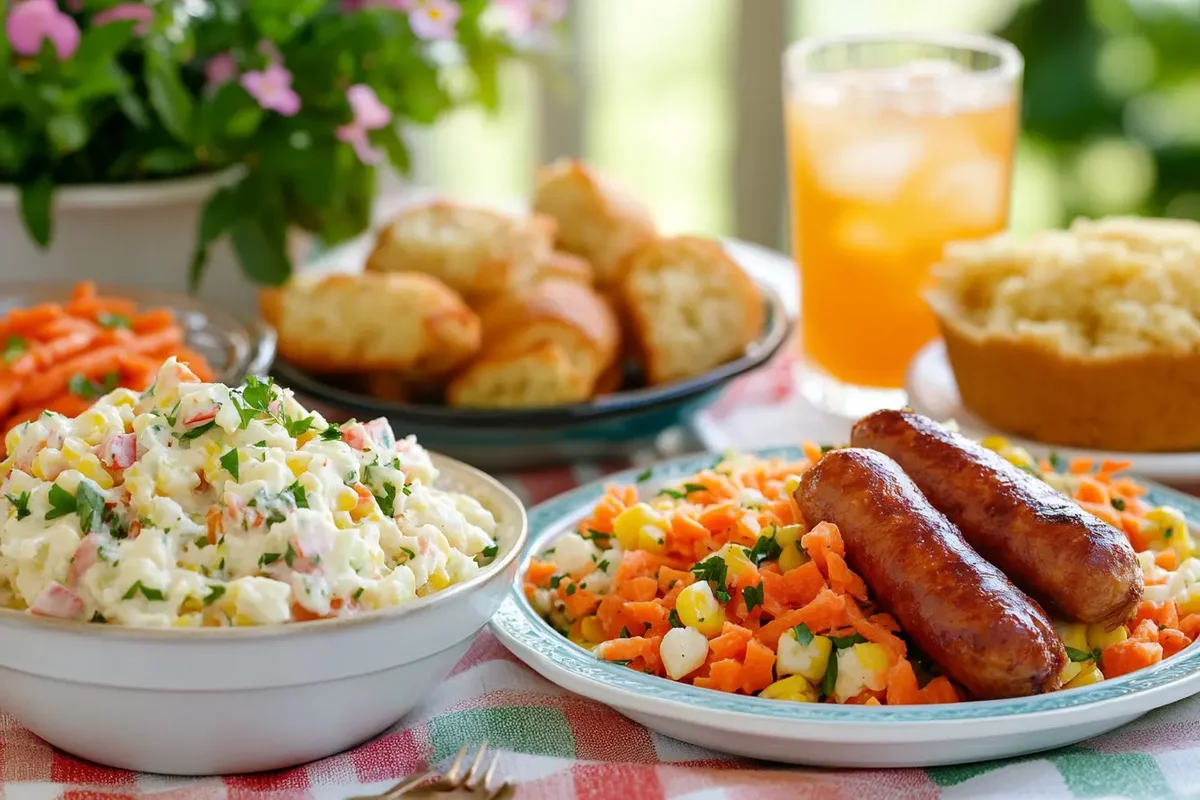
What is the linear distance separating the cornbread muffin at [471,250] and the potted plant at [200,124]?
16 cm

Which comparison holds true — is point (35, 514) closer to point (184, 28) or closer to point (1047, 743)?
point (1047, 743)

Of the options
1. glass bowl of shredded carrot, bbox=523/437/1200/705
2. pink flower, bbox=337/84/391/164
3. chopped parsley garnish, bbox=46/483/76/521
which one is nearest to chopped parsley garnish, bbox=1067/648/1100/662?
glass bowl of shredded carrot, bbox=523/437/1200/705

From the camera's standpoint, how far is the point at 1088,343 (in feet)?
8.52

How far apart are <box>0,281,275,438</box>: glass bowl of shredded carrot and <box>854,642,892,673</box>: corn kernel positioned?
3.53 feet

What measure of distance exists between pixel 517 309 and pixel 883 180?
821mm

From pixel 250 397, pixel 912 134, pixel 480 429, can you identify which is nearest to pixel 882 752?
pixel 250 397

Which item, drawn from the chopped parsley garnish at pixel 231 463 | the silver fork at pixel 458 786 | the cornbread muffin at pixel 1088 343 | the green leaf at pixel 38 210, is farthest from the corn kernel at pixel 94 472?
the cornbread muffin at pixel 1088 343

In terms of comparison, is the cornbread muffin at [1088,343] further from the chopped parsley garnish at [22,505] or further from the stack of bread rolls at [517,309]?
the chopped parsley garnish at [22,505]

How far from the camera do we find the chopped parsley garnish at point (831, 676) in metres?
1.70

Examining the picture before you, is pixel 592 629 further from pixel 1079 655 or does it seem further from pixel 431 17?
pixel 431 17

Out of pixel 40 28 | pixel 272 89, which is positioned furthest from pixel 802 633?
pixel 40 28

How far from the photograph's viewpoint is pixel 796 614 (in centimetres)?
174

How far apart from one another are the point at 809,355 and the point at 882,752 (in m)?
1.67

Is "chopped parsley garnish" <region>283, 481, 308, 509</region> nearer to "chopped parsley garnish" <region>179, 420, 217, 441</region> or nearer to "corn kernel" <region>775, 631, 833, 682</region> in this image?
"chopped parsley garnish" <region>179, 420, 217, 441</region>
